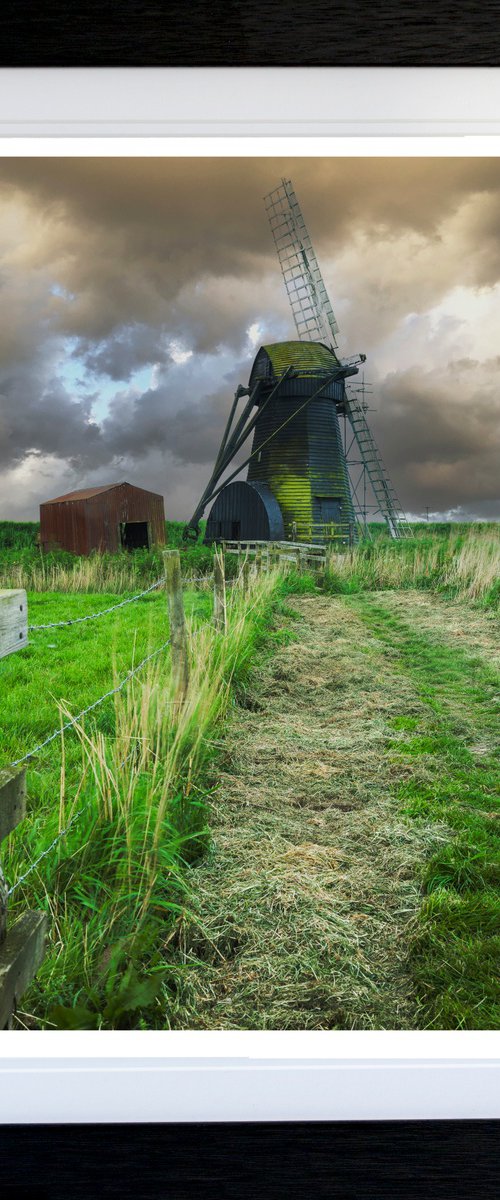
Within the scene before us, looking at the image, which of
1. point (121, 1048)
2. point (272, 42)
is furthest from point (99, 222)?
point (121, 1048)

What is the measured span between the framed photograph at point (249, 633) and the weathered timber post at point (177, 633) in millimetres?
11

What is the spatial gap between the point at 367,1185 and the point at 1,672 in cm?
126

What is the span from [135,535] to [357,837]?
986mm

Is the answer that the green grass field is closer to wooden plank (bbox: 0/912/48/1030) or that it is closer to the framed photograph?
the framed photograph

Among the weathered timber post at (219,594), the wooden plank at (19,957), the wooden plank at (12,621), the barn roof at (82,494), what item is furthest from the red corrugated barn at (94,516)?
the wooden plank at (19,957)

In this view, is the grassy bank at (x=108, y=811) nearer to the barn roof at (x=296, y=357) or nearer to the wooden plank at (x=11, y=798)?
the wooden plank at (x=11, y=798)

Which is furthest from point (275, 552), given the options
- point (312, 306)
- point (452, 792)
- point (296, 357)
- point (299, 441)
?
point (452, 792)

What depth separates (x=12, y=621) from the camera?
87 cm

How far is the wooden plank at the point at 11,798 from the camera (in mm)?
901

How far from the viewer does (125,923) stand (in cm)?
130

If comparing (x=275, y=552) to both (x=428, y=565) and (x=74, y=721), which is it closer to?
(x=428, y=565)

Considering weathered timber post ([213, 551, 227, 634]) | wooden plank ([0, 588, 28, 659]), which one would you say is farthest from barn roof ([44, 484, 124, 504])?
wooden plank ([0, 588, 28, 659])

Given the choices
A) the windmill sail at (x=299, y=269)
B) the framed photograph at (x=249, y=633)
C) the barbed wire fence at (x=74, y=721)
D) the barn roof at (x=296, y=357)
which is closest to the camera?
the framed photograph at (x=249, y=633)

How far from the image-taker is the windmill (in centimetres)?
192
